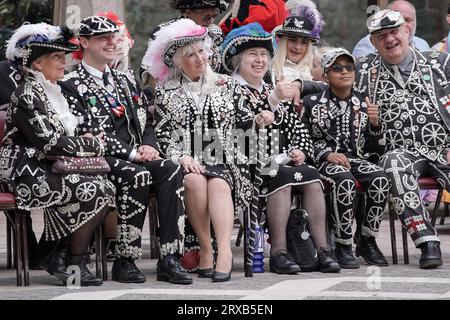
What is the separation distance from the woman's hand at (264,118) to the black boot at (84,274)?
4.79ft

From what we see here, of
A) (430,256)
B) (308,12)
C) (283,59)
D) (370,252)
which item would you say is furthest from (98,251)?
(308,12)

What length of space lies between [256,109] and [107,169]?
50.7 inches

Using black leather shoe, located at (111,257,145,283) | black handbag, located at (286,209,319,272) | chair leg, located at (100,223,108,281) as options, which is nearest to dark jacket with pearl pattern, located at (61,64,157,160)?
chair leg, located at (100,223,108,281)

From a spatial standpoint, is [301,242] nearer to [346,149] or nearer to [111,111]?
[346,149]

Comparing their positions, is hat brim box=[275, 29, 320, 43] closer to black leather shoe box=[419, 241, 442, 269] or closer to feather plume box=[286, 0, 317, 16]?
feather plume box=[286, 0, 317, 16]

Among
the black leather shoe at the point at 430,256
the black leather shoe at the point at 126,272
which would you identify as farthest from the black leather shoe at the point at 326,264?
the black leather shoe at the point at 126,272

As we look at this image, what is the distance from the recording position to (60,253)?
838 centimetres

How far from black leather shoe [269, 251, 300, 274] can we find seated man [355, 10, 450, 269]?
868mm

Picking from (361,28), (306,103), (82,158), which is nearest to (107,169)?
(82,158)

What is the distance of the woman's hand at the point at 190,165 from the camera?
862cm

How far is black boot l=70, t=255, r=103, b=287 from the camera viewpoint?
8211mm

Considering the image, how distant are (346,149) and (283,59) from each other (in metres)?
0.91

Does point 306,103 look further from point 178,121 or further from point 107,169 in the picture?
point 107,169

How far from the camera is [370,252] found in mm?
9266
